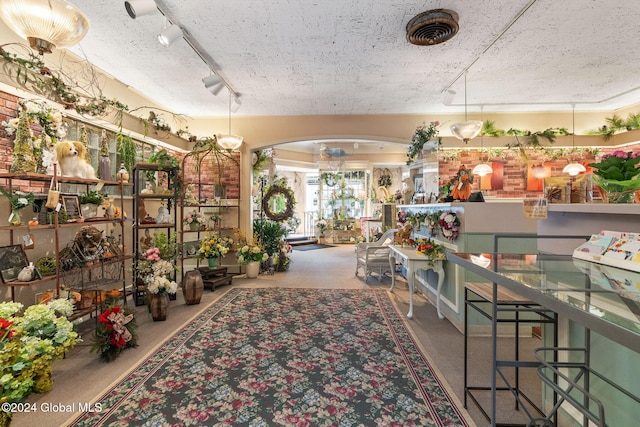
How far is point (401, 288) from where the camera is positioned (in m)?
5.01

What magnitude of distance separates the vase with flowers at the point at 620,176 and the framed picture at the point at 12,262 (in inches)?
175

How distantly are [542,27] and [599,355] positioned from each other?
3.16 m

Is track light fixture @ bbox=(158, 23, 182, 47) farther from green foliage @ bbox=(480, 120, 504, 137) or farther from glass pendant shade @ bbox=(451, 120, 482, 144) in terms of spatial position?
green foliage @ bbox=(480, 120, 504, 137)

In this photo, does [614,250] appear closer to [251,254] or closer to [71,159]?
[71,159]

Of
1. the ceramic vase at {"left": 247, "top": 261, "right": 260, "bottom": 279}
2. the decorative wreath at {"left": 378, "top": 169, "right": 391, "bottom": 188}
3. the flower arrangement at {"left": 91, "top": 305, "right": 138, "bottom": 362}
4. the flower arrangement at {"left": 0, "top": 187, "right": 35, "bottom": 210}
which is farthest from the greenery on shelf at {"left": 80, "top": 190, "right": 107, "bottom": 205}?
the decorative wreath at {"left": 378, "top": 169, "right": 391, "bottom": 188}

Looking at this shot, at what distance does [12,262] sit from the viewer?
2.75 m

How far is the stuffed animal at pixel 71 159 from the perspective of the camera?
3.08 metres

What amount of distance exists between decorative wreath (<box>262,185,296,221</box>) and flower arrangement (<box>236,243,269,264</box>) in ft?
3.06

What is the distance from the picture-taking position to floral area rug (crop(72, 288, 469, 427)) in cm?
193

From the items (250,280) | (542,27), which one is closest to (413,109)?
(542,27)

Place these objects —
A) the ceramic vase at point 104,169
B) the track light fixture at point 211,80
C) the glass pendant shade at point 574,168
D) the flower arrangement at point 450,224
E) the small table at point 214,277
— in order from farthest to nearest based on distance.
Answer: the glass pendant shade at point 574,168
the small table at point 214,277
the track light fixture at point 211,80
the ceramic vase at point 104,169
the flower arrangement at point 450,224

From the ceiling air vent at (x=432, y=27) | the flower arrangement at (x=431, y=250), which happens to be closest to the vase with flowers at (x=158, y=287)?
the flower arrangement at (x=431, y=250)

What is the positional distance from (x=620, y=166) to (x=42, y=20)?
11.4ft

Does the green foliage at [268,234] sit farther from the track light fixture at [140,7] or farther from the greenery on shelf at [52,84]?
the track light fixture at [140,7]
